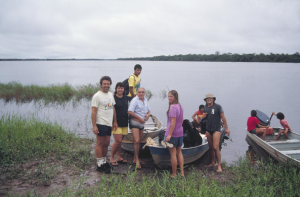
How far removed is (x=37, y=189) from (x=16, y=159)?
1.58 metres

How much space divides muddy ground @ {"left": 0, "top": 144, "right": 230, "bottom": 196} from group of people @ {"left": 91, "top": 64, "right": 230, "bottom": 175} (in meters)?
0.24

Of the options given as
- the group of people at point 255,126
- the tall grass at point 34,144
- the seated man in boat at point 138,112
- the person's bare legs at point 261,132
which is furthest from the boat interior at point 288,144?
the tall grass at point 34,144

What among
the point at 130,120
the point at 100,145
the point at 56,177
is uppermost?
the point at 130,120

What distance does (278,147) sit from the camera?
748cm

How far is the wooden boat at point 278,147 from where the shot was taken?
5.94 meters

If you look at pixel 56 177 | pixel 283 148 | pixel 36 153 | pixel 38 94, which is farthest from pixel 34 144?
pixel 38 94

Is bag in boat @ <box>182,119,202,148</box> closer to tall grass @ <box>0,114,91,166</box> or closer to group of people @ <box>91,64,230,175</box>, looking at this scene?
group of people @ <box>91,64,230,175</box>

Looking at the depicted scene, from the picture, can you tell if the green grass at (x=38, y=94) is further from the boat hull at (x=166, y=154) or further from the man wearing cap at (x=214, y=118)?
the man wearing cap at (x=214, y=118)

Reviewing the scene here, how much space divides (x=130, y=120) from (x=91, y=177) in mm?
1421

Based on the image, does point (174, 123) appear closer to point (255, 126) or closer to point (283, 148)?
point (283, 148)

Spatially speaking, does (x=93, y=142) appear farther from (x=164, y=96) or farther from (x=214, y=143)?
(x=164, y=96)

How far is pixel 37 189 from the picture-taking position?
4.26 m

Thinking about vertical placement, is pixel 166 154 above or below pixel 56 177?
above

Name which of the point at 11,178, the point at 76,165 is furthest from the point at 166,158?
the point at 11,178
